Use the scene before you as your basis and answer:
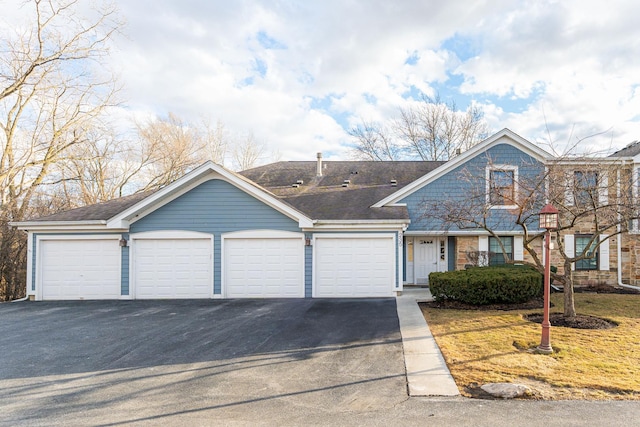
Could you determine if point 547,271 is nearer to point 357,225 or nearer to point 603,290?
point 357,225

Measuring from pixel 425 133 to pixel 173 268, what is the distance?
73.7ft

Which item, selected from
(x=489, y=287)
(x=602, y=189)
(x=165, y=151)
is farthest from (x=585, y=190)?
(x=165, y=151)

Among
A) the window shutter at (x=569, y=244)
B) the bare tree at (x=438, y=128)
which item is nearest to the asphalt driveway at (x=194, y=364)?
the window shutter at (x=569, y=244)

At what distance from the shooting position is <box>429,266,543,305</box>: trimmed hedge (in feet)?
32.7

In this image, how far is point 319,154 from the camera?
57.5 feet

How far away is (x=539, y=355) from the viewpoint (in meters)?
5.95

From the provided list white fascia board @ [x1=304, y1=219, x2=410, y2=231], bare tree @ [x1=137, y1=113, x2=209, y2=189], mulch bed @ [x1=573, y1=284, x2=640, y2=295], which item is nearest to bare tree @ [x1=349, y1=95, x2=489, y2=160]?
bare tree @ [x1=137, y1=113, x2=209, y2=189]

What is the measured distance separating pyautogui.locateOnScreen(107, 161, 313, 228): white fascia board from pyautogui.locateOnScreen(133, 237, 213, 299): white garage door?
3.01 feet

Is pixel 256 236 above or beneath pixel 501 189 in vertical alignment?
beneath

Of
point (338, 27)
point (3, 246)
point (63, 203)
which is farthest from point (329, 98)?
point (3, 246)

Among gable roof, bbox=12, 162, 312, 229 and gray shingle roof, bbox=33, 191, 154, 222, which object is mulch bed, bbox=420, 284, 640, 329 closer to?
gable roof, bbox=12, 162, 312, 229

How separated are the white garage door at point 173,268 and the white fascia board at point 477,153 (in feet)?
21.2

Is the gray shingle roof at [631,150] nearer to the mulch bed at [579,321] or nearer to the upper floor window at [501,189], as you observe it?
the upper floor window at [501,189]

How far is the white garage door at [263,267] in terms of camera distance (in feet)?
39.6
